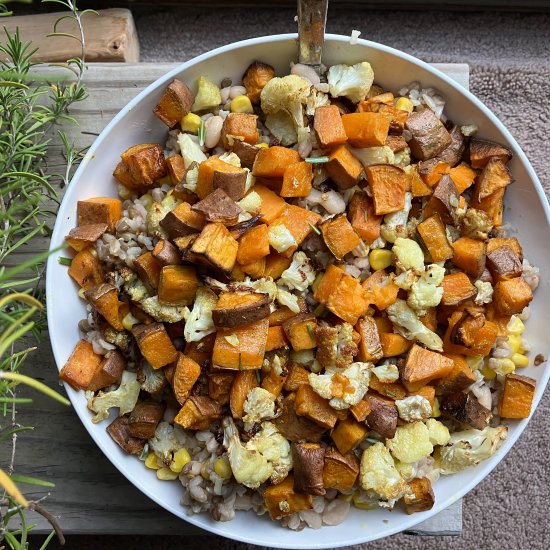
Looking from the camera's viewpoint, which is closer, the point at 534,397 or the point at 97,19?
the point at 534,397

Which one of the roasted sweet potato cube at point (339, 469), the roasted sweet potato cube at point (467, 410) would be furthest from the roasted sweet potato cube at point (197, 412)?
the roasted sweet potato cube at point (467, 410)

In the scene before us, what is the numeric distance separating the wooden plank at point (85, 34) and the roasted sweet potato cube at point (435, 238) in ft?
3.13

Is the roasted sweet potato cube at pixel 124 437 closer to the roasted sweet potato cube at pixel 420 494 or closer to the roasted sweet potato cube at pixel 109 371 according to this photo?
the roasted sweet potato cube at pixel 109 371

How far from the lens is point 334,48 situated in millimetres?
1451

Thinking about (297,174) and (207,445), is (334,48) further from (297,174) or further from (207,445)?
(207,445)

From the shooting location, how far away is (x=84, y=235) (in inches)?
54.9

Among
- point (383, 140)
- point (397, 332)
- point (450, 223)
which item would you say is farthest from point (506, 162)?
point (397, 332)

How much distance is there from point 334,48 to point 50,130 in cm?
75

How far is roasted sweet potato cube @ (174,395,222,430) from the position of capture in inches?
53.1

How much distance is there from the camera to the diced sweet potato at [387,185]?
1361 millimetres

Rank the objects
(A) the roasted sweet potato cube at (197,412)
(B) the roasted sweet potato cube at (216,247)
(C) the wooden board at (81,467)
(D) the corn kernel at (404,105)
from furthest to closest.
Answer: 1. (C) the wooden board at (81,467)
2. (D) the corn kernel at (404,105)
3. (A) the roasted sweet potato cube at (197,412)
4. (B) the roasted sweet potato cube at (216,247)

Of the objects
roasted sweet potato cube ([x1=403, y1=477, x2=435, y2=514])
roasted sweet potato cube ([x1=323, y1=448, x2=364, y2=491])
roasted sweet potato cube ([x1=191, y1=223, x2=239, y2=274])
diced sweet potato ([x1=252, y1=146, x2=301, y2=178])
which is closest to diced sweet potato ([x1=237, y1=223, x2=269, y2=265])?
roasted sweet potato cube ([x1=191, y1=223, x2=239, y2=274])

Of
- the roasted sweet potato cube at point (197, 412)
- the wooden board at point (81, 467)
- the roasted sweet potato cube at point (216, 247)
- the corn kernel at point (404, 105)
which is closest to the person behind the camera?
the roasted sweet potato cube at point (216, 247)

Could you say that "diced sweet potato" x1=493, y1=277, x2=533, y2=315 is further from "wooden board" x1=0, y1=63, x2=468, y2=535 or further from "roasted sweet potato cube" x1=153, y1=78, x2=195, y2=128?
"roasted sweet potato cube" x1=153, y1=78, x2=195, y2=128
